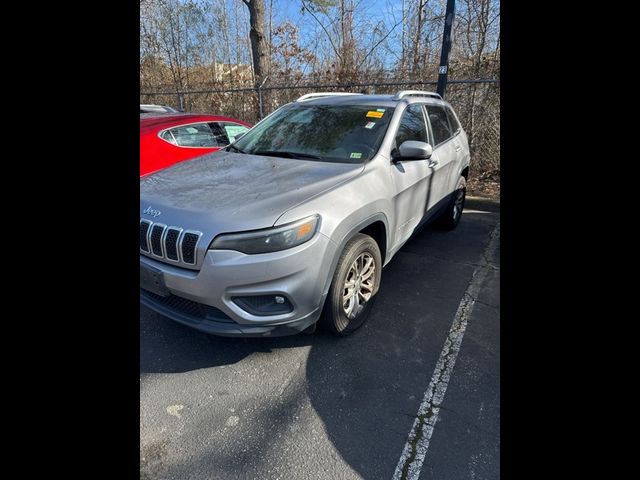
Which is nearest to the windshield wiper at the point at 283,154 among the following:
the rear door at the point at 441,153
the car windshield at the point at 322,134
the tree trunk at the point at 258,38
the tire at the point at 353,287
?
the car windshield at the point at 322,134

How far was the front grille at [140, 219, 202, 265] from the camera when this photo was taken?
85.4 inches

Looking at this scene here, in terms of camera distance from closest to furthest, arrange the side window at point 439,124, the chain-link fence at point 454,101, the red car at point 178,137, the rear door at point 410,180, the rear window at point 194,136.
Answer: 1. the rear door at point 410,180
2. the side window at point 439,124
3. the red car at point 178,137
4. the rear window at point 194,136
5. the chain-link fence at point 454,101

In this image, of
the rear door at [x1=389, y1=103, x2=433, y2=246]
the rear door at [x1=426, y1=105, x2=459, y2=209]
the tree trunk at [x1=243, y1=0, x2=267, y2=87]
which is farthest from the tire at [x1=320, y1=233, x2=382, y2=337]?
the tree trunk at [x1=243, y1=0, x2=267, y2=87]

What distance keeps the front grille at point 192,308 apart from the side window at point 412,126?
1.97 m

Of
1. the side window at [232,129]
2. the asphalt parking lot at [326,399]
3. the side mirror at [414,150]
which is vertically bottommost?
the asphalt parking lot at [326,399]

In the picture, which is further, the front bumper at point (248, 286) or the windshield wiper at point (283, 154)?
the windshield wiper at point (283, 154)

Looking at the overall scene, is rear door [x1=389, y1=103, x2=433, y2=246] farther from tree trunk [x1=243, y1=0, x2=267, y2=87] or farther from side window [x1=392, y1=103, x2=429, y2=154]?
tree trunk [x1=243, y1=0, x2=267, y2=87]

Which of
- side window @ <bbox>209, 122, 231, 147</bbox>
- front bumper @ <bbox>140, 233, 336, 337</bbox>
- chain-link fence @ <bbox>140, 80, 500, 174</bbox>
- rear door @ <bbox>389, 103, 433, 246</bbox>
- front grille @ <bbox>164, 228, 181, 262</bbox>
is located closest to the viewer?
front bumper @ <bbox>140, 233, 336, 337</bbox>

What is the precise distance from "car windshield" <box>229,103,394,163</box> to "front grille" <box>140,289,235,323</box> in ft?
5.00

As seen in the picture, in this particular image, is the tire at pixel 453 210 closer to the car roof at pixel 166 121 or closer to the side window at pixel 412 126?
the side window at pixel 412 126

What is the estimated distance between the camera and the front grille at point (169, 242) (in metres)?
2.17
